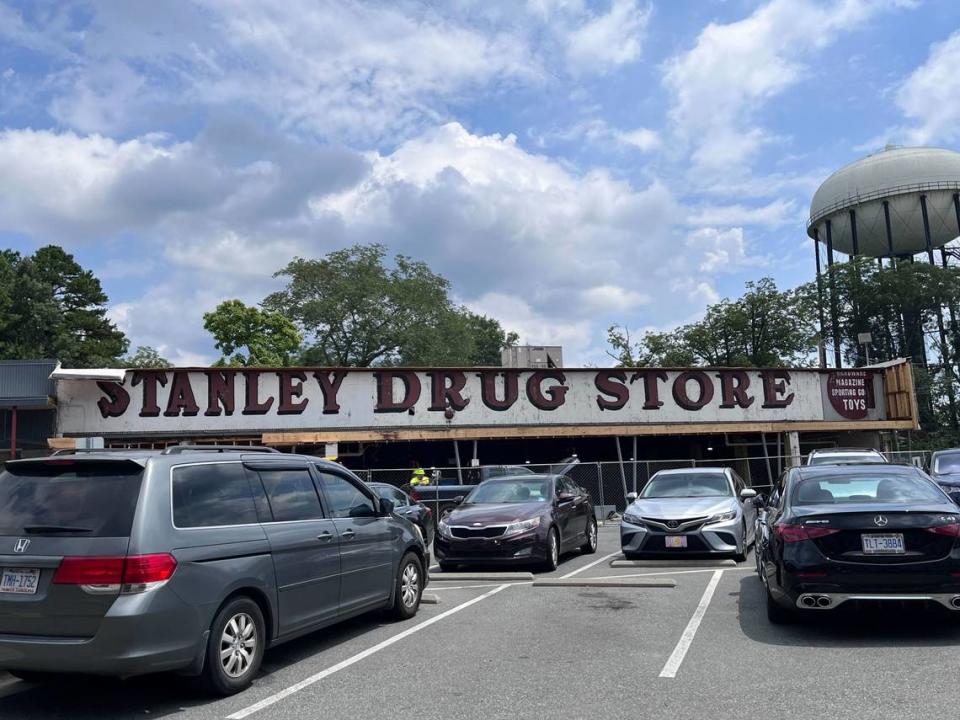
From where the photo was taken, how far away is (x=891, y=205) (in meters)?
52.0

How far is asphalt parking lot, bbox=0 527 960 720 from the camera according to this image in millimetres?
5332

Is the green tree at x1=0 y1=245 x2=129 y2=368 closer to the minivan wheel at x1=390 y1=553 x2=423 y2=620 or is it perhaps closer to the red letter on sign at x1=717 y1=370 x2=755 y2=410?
the red letter on sign at x1=717 y1=370 x2=755 y2=410

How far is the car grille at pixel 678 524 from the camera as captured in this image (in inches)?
Answer: 468

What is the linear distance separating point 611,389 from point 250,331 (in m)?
36.4

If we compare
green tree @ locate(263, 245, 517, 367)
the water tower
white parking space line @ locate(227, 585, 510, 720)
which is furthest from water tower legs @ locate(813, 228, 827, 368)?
white parking space line @ locate(227, 585, 510, 720)

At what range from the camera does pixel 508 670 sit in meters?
6.31

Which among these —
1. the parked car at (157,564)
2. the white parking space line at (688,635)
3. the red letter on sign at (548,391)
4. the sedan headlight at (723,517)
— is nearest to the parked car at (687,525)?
the sedan headlight at (723,517)

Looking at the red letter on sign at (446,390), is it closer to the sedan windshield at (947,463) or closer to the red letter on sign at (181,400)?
the red letter on sign at (181,400)

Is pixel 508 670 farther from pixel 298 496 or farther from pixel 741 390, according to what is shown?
pixel 741 390

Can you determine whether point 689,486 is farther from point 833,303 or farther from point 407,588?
point 833,303

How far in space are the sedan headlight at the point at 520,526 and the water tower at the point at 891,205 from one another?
47193 millimetres

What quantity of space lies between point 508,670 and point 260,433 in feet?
62.5

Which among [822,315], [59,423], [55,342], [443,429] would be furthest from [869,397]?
[55,342]

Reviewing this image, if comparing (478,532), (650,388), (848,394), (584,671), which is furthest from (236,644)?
(848,394)
